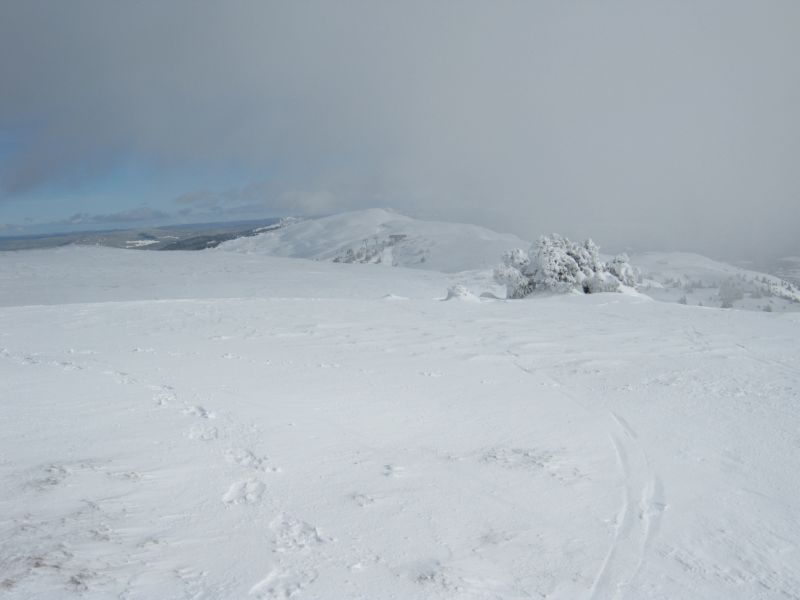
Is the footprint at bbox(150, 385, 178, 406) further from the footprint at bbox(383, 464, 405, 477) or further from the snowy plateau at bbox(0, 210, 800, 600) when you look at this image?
the footprint at bbox(383, 464, 405, 477)

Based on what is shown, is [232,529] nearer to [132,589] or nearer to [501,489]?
[132,589]

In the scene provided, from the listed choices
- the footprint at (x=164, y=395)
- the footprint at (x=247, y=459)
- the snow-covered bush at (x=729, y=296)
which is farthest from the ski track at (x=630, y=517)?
the snow-covered bush at (x=729, y=296)

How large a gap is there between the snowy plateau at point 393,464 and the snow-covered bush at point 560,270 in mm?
18163

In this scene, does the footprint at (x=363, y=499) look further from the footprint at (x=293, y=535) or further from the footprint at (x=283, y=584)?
the footprint at (x=283, y=584)

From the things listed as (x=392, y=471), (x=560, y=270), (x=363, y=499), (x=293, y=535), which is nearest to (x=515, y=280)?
(x=560, y=270)

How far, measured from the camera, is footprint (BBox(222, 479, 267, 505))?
5.79 m

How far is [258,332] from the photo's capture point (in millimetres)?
15383

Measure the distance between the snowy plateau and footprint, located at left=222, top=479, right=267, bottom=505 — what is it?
0.09 ft

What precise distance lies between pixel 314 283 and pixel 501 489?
28597mm

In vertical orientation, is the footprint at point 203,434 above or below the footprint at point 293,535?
above

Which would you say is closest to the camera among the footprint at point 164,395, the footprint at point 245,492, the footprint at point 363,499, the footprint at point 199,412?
the footprint at point 245,492

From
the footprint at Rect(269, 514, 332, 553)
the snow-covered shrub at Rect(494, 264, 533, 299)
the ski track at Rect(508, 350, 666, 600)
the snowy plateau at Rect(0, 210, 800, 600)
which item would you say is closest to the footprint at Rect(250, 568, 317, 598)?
the snowy plateau at Rect(0, 210, 800, 600)

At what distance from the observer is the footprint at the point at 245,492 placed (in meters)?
5.79

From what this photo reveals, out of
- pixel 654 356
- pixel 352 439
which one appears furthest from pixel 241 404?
pixel 654 356
